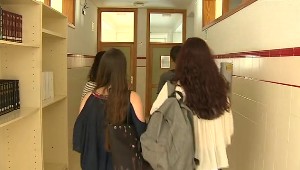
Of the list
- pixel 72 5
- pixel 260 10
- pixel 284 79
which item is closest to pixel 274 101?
pixel 284 79

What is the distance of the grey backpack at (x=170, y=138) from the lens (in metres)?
1.61

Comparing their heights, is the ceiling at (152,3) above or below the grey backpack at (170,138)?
above

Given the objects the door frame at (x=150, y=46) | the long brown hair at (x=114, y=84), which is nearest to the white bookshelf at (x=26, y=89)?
the long brown hair at (x=114, y=84)

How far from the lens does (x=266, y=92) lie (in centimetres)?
205

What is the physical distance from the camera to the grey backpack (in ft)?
5.29

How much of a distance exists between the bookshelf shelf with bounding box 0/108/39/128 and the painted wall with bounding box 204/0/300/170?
165 cm

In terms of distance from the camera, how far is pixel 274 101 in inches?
75.5

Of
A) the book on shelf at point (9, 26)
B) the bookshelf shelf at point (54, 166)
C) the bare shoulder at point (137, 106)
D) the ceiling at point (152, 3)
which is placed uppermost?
the ceiling at point (152, 3)

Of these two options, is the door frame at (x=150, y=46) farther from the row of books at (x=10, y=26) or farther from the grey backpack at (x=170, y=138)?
the grey backpack at (x=170, y=138)

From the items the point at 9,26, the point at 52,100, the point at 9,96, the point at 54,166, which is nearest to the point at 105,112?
the point at 9,96

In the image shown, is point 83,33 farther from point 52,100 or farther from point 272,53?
point 272,53

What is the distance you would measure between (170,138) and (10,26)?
137 centimetres

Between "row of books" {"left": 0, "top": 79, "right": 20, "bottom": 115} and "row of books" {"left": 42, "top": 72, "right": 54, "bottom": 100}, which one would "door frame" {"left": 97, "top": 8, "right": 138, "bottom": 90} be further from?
"row of books" {"left": 0, "top": 79, "right": 20, "bottom": 115}

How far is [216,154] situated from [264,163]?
19.9 inches
